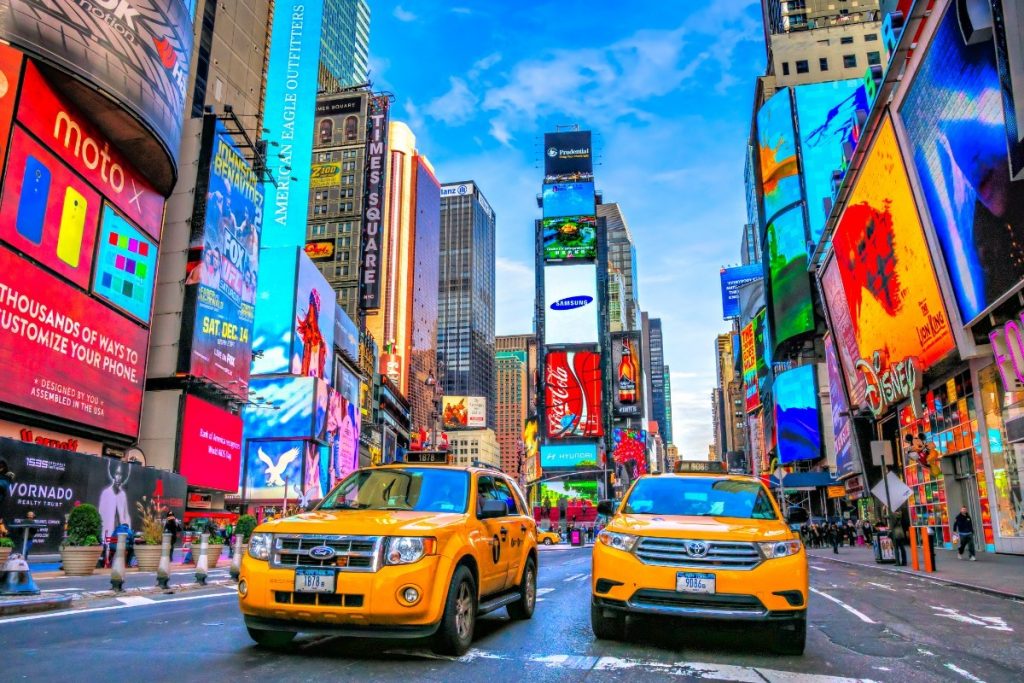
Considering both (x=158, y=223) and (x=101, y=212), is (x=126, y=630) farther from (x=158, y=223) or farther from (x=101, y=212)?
(x=158, y=223)

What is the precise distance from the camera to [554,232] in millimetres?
128000

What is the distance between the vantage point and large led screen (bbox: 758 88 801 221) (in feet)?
232

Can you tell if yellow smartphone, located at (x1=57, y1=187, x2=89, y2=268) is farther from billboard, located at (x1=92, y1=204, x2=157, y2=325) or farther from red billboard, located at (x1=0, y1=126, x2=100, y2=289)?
billboard, located at (x1=92, y1=204, x2=157, y2=325)

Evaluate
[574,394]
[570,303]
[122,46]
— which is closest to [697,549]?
[122,46]

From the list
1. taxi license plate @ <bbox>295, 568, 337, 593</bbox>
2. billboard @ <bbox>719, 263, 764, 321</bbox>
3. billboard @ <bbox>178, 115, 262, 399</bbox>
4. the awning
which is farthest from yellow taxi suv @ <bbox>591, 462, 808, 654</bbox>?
Answer: billboard @ <bbox>719, 263, 764, 321</bbox>

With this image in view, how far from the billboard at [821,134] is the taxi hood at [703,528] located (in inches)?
2558

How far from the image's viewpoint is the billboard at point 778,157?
70.8 m

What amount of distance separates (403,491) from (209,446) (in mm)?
43731

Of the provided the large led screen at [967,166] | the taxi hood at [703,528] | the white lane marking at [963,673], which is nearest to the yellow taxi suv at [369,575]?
the taxi hood at [703,528]

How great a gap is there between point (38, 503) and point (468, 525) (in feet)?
73.6

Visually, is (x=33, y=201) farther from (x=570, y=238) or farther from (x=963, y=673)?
(x=570, y=238)

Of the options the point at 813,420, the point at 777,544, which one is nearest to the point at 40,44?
the point at 777,544

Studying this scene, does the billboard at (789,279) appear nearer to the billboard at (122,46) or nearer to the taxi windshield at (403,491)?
the billboard at (122,46)

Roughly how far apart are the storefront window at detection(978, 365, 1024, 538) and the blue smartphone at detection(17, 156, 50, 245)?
35905 millimetres
